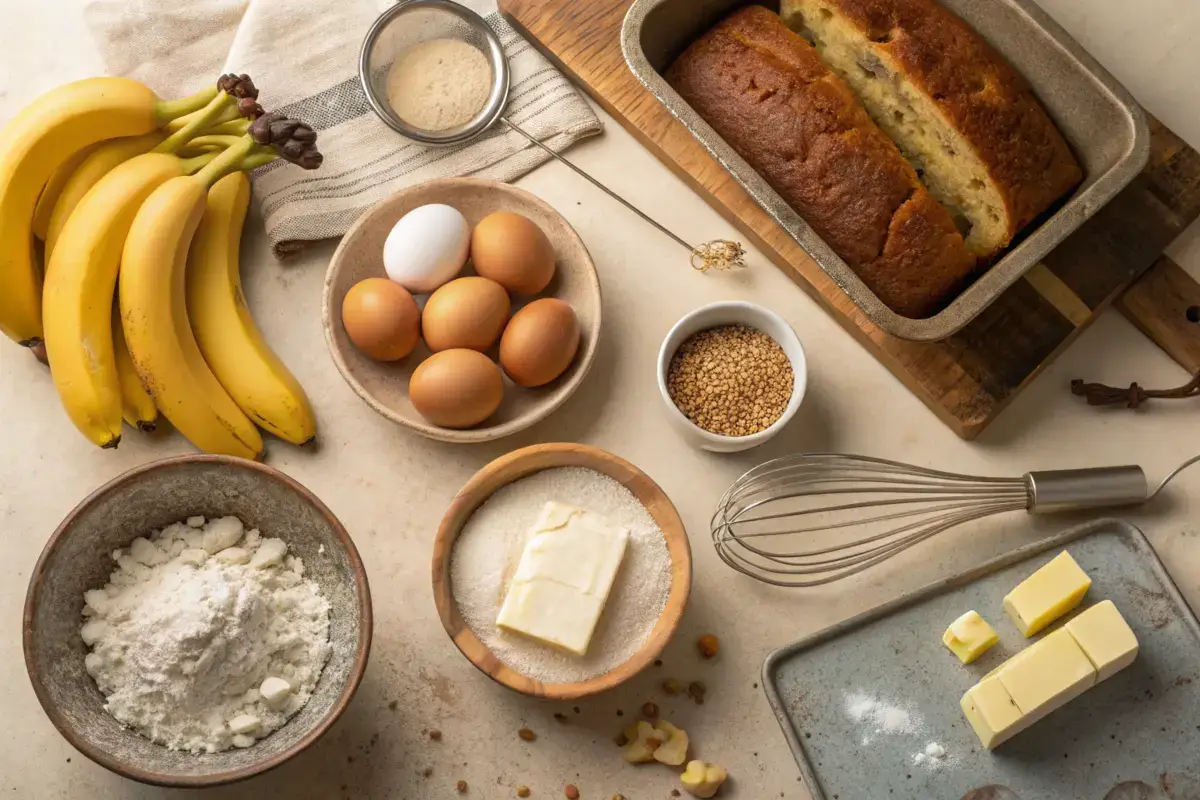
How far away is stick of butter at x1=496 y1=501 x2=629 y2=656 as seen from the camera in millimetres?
1249

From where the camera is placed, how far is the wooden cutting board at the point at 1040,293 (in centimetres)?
140

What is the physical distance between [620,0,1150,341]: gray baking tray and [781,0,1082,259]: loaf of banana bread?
0.08 feet

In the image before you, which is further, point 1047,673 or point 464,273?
point 464,273

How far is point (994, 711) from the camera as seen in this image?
124cm

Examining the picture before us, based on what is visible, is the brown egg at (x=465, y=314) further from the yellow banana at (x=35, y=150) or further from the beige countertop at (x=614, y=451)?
the yellow banana at (x=35, y=150)

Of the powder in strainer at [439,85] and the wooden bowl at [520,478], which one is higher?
the powder in strainer at [439,85]

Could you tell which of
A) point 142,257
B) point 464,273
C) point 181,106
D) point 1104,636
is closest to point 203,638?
point 142,257

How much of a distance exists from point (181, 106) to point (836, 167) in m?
0.83

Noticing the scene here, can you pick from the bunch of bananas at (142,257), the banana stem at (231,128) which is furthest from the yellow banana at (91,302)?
the banana stem at (231,128)

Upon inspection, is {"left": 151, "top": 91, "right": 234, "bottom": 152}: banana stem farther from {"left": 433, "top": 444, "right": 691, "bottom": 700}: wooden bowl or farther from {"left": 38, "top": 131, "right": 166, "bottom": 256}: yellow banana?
{"left": 433, "top": 444, "right": 691, "bottom": 700}: wooden bowl

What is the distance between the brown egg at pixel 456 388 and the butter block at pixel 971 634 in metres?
0.62

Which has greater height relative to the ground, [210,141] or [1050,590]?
[1050,590]

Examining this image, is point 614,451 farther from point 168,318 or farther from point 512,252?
point 168,318

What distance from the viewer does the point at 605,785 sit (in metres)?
1.33
